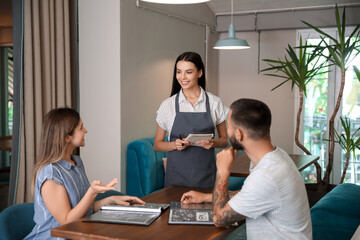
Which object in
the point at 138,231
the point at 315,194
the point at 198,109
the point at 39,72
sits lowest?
the point at 315,194

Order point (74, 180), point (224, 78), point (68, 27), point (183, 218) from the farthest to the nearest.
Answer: point (224, 78), point (68, 27), point (74, 180), point (183, 218)

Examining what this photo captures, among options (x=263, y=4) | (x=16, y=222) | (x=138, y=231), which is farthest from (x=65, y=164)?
(x=263, y=4)

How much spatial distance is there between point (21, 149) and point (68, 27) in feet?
4.19

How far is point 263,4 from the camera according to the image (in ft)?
20.4

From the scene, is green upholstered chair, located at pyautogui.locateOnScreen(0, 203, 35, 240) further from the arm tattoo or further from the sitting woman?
the arm tattoo

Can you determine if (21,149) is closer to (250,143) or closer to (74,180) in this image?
(74,180)

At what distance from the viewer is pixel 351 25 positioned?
19.0 feet

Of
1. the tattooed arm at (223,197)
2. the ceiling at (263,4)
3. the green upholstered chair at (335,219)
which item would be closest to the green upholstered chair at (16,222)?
the tattooed arm at (223,197)

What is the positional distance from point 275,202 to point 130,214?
2.28 ft

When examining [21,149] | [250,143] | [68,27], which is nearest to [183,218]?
[250,143]

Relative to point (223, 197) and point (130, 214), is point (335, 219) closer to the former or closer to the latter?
point (223, 197)

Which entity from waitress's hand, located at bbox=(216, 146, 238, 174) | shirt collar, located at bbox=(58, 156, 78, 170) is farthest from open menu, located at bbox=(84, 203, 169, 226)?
waitress's hand, located at bbox=(216, 146, 238, 174)

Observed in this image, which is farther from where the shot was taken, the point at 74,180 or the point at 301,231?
the point at 74,180

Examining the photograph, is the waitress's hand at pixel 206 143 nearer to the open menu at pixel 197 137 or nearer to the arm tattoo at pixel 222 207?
the open menu at pixel 197 137
